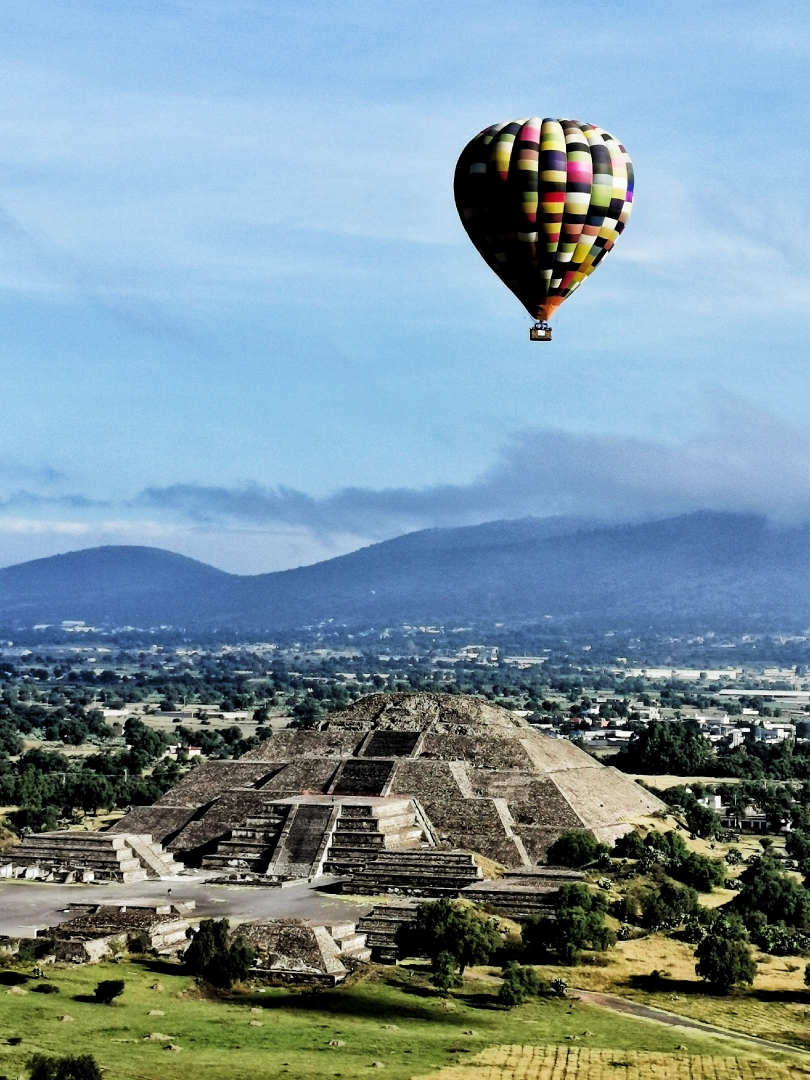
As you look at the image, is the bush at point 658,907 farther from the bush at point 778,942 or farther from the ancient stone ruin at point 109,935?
the ancient stone ruin at point 109,935

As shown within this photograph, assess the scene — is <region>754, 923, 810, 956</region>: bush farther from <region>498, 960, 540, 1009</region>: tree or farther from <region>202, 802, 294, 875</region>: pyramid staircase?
<region>202, 802, 294, 875</region>: pyramid staircase

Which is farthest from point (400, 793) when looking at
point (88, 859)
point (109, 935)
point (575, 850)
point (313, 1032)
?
point (313, 1032)

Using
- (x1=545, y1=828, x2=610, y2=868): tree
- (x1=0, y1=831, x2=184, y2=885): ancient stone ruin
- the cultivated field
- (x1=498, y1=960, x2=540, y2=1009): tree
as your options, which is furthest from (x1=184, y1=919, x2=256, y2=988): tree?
(x1=545, y1=828, x2=610, y2=868): tree

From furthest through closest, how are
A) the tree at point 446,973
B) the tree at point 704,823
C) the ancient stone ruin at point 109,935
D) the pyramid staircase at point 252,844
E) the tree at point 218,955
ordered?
the tree at point 704,823
the pyramid staircase at point 252,844
the ancient stone ruin at point 109,935
the tree at point 218,955
the tree at point 446,973

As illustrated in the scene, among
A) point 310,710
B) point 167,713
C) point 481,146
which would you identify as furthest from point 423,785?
point 167,713

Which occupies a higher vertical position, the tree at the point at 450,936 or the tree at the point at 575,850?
the tree at the point at 575,850

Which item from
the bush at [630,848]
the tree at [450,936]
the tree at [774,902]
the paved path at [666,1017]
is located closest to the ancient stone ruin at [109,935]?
the tree at [450,936]

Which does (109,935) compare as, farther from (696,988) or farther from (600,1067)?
(600,1067)

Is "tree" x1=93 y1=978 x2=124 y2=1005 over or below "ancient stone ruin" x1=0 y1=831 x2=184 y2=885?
below
